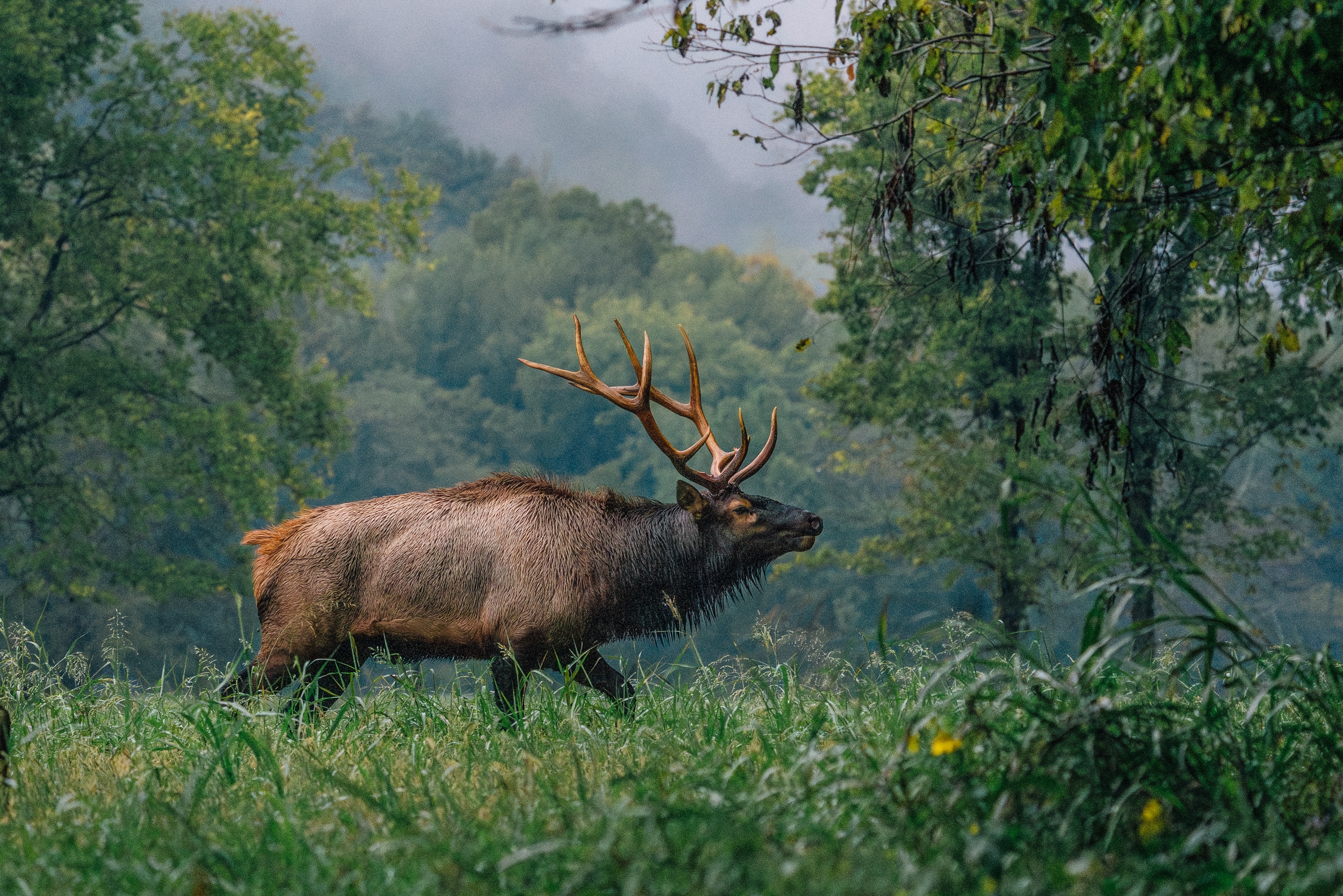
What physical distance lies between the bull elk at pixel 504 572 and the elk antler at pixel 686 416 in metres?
0.06

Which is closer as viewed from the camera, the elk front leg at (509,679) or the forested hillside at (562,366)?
the elk front leg at (509,679)

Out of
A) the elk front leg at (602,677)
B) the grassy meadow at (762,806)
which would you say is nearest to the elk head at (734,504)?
the elk front leg at (602,677)

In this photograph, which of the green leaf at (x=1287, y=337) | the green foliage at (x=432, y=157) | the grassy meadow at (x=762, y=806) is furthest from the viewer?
the green foliage at (x=432, y=157)

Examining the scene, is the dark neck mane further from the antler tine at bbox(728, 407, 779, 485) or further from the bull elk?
the antler tine at bbox(728, 407, 779, 485)

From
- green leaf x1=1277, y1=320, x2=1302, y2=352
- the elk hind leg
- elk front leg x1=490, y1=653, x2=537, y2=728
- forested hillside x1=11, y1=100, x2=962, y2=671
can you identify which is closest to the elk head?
elk front leg x1=490, y1=653, x2=537, y2=728

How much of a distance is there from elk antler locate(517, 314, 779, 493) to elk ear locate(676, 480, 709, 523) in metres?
0.10

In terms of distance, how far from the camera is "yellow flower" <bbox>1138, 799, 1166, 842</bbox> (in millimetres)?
2584

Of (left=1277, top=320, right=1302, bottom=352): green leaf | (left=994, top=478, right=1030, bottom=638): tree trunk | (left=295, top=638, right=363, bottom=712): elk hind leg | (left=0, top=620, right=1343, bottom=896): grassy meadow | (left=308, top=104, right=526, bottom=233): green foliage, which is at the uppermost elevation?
(left=308, top=104, right=526, bottom=233): green foliage

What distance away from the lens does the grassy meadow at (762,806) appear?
2.40 m

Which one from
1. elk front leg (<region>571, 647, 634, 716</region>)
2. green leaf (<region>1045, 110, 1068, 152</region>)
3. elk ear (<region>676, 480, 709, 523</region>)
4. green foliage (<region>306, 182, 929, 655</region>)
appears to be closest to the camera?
green leaf (<region>1045, 110, 1068, 152</region>)

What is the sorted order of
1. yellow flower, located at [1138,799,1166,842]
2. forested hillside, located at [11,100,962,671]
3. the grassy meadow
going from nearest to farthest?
1. the grassy meadow
2. yellow flower, located at [1138,799,1166,842]
3. forested hillside, located at [11,100,962,671]

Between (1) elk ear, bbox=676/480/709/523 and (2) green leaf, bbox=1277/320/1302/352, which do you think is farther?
(1) elk ear, bbox=676/480/709/523

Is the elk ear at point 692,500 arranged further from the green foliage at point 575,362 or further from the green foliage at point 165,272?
the green foliage at point 575,362

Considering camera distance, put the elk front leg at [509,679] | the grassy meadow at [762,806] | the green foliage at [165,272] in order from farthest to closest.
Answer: the green foliage at [165,272] < the elk front leg at [509,679] < the grassy meadow at [762,806]
